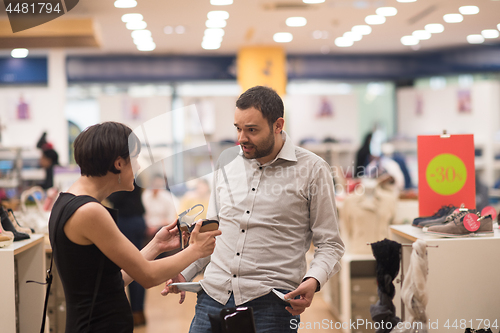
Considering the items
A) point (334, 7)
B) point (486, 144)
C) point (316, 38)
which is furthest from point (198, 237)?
point (486, 144)

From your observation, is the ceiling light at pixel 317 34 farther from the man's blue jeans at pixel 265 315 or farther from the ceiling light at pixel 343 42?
the man's blue jeans at pixel 265 315

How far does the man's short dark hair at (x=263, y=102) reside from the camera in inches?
66.8

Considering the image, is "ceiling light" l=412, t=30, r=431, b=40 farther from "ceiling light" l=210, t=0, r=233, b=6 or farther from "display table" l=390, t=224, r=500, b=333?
"display table" l=390, t=224, r=500, b=333

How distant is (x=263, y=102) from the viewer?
1701 mm

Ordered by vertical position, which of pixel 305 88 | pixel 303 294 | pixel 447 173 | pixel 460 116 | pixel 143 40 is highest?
pixel 143 40

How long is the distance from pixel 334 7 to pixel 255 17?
1038 mm

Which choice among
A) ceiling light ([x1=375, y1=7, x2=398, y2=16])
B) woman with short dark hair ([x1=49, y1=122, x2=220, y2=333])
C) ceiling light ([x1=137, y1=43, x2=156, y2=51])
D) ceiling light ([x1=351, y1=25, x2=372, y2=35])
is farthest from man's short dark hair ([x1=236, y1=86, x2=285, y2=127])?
ceiling light ([x1=137, y1=43, x2=156, y2=51])

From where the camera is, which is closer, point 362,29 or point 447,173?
point 447,173

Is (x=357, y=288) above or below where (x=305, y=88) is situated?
below

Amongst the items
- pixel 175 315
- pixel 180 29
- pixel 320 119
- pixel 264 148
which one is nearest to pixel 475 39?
pixel 320 119

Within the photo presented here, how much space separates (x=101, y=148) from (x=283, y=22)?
5188 millimetres

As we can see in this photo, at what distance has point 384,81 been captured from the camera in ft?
29.3

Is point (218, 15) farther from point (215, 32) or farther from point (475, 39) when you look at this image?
point (475, 39)

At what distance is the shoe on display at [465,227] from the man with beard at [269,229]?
59 centimetres
